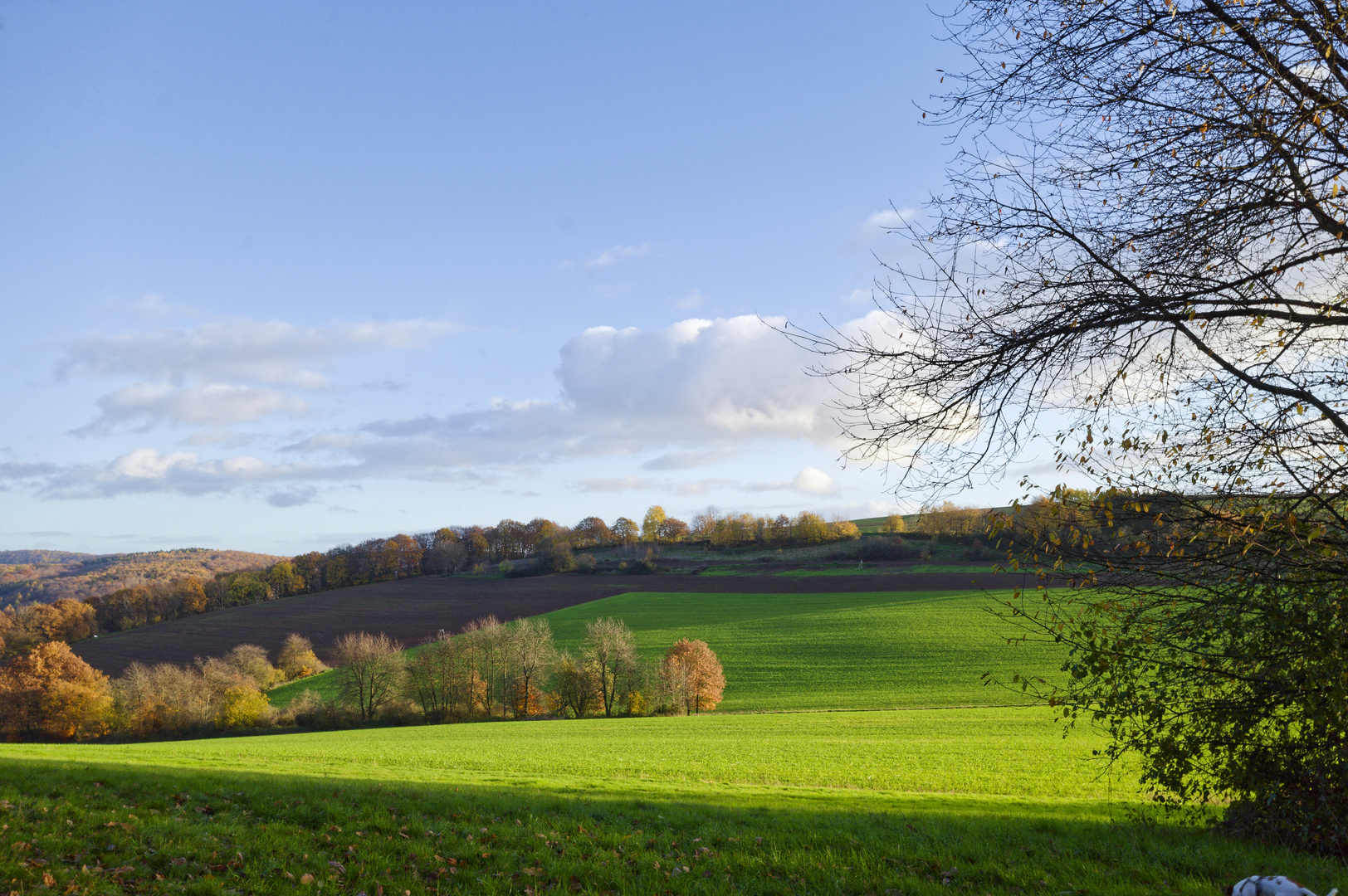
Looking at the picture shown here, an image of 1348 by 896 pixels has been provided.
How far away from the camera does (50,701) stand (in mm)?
50156

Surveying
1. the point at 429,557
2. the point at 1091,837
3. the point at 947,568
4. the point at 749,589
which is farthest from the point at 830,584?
the point at 1091,837

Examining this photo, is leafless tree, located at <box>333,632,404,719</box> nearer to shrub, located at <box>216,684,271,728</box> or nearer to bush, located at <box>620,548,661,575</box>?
shrub, located at <box>216,684,271,728</box>

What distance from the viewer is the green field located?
4547 centimetres

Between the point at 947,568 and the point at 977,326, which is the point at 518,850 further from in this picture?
the point at 947,568

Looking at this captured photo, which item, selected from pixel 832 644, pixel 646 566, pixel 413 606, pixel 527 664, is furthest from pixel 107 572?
pixel 832 644

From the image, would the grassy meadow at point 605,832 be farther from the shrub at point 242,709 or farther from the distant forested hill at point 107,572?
the distant forested hill at point 107,572

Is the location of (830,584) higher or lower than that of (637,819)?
lower

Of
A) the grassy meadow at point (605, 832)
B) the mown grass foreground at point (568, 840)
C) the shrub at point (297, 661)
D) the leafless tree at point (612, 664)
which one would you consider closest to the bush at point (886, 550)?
the leafless tree at point (612, 664)

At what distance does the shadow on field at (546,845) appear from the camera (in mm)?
6633

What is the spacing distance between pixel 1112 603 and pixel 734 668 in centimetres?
4988

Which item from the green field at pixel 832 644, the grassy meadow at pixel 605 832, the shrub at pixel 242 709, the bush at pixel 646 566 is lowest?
the shrub at pixel 242 709

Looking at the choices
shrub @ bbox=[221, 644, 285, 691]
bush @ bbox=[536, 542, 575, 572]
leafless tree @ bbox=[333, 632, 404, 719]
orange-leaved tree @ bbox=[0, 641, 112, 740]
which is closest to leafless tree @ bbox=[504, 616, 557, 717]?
leafless tree @ bbox=[333, 632, 404, 719]

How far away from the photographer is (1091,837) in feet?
27.2

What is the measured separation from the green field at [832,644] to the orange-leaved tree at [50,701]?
458 inches
